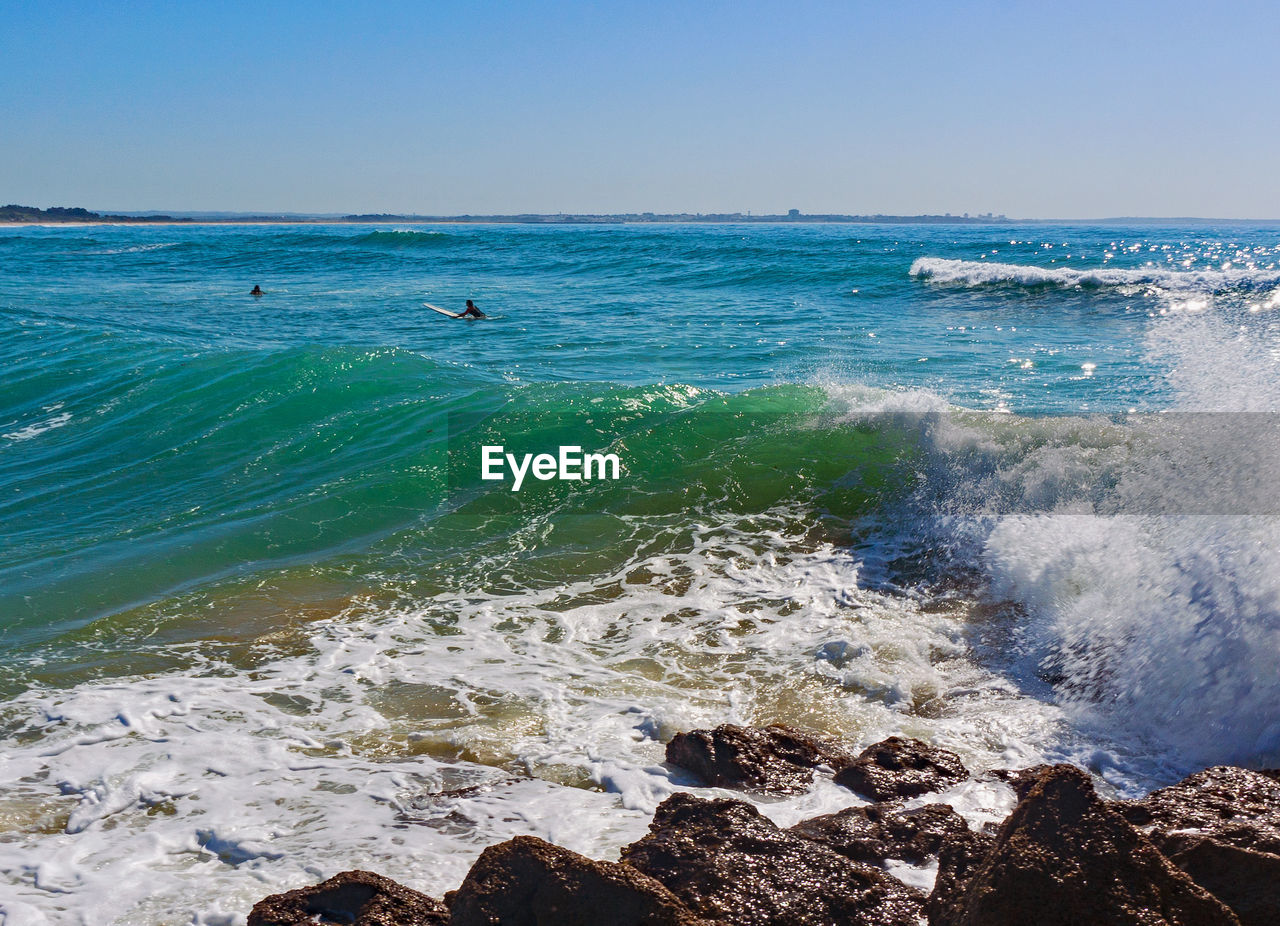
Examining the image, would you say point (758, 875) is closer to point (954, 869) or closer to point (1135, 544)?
point (954, 869)

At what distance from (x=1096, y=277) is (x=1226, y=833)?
26.0m

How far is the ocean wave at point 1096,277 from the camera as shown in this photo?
78.4ft

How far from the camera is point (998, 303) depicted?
23016 mm

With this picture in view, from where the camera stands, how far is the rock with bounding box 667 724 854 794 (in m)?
4.04

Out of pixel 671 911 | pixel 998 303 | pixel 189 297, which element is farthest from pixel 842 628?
pixel 189 297

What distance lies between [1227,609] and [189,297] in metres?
27.9

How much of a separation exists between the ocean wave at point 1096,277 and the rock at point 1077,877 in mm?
25014

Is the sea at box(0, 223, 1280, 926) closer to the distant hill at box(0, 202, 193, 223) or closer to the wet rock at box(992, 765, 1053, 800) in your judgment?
the wet rock at box(992, 765, 1053, 800)

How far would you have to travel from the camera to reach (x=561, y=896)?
2.58m

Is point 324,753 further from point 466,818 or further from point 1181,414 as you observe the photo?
point 1181,414

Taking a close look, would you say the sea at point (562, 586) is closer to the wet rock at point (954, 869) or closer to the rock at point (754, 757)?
the rock at point (754, 757)

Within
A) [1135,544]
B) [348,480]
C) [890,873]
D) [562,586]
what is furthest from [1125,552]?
[348,480]
